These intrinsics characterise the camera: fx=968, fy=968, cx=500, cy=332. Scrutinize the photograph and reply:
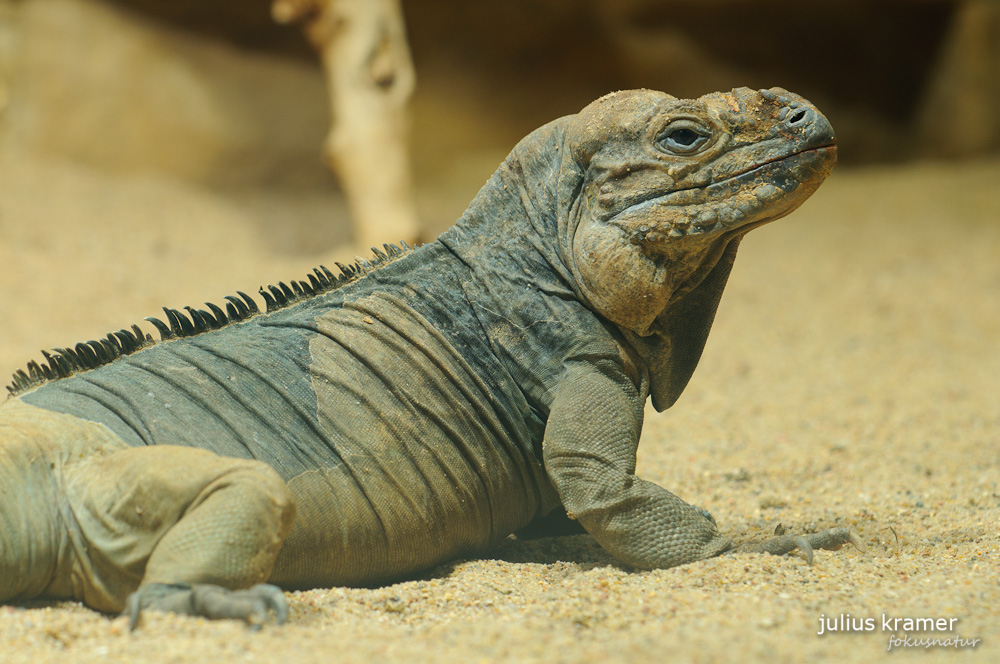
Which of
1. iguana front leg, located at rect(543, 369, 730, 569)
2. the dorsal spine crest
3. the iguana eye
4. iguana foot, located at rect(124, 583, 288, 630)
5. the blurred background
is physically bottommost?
iguana foot, located at rect(124, 583, 288, 630)

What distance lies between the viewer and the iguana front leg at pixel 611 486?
3904 millimetres

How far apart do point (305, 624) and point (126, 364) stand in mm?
1406

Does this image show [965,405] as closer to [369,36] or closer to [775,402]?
[775,402]

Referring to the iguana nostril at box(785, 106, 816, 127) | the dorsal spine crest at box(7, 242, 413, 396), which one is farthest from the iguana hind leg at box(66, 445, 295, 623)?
the iguana nostril at box(785, 106, 816, 127)

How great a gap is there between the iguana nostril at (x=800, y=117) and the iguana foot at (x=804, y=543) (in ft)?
5.60

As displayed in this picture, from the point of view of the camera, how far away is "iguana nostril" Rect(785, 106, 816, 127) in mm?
4004

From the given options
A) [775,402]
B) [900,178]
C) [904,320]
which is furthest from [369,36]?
[900,178]

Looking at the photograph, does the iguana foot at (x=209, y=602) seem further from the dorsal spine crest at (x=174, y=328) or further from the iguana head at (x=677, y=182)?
the iguana head at (x=677, y=182)

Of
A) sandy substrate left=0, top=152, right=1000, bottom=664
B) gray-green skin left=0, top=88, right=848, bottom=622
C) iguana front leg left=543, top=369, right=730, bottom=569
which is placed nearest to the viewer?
sandy substrate left=0, top=152, right=1000, bottom=664

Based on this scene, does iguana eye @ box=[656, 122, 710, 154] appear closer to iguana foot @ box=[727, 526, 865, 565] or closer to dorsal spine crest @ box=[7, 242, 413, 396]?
dorsal spine crest @ box=[7, 242, 413, 396]

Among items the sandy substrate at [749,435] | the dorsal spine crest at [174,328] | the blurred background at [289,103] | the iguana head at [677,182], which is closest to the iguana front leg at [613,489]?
the sandy substrate at [749,435]

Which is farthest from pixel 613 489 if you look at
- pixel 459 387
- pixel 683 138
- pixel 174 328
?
pixel 174 328

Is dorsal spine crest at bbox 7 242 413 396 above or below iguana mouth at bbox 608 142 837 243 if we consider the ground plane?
below

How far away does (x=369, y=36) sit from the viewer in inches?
407
